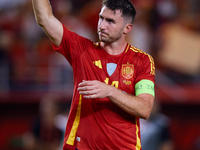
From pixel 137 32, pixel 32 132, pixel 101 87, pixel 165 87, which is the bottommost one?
pixel 32 132

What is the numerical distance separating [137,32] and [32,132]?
3710 mm

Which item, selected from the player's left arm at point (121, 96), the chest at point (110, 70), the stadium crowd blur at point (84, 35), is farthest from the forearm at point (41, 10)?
the stadium crowd blur at point (84, 35)

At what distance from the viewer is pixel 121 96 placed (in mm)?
3311

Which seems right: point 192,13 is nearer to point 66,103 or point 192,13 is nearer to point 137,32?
point 137,32

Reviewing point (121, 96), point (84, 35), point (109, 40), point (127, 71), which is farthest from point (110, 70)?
point (84, 35)

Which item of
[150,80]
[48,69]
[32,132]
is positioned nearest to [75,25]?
[48,69]

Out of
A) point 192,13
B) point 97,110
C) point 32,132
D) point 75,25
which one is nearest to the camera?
point 97,110

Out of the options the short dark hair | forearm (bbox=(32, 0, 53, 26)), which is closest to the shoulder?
the short dark hair

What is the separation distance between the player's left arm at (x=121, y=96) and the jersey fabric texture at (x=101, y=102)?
0.73ft

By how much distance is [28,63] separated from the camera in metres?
8.79

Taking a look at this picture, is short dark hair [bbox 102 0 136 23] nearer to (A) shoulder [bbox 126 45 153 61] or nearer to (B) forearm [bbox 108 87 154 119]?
(A) shoulder [bbox 126 45 153 61]

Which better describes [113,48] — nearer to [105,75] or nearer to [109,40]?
[109,40]

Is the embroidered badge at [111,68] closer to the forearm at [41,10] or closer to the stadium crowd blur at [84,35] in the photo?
the forearm at [41,10]

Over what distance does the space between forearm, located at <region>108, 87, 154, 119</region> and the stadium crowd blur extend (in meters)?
5.13
